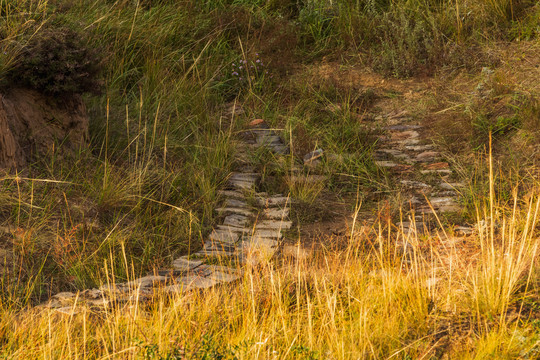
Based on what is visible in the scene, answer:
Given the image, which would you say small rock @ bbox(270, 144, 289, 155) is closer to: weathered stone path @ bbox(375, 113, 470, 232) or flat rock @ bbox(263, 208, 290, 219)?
weathered stone path @ bbox(375, 113, 470, 232)

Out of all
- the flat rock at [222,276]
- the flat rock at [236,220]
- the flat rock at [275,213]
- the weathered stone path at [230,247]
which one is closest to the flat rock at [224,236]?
the weathered stone path at [230,247]

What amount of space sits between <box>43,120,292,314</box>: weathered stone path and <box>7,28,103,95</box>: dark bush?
152cm

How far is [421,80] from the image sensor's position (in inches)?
307

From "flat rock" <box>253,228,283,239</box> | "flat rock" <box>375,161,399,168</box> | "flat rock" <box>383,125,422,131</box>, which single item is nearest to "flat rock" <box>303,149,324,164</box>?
"flat rock" <box>375,161,399,168</box>

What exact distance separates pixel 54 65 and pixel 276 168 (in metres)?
2.07

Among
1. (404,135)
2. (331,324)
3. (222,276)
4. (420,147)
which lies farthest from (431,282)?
(404,135)

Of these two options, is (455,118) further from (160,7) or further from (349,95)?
(160,7)

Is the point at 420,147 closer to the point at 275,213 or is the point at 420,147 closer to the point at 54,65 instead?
the point at 275,213

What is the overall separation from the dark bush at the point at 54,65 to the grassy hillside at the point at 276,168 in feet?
0.07

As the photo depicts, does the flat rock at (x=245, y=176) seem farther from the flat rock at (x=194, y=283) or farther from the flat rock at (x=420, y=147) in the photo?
the flat rock at (x=194, y=283)

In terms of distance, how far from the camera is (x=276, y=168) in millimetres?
5695

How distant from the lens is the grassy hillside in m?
2.83

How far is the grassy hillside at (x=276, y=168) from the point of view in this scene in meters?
2.83

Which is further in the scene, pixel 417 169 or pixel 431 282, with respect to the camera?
pixel 417 169
